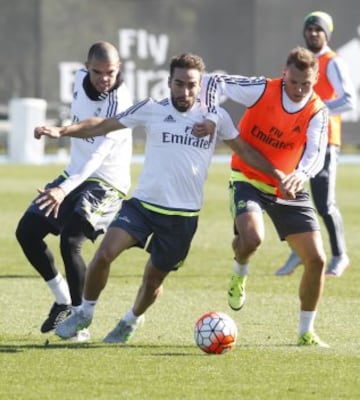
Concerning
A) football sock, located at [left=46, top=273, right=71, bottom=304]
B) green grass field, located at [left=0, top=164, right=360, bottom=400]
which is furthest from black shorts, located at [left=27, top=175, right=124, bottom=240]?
green grass field, located at [left=0, top=164, right=360, bottom=400]

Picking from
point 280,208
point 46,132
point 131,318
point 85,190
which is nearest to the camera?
point 46,132

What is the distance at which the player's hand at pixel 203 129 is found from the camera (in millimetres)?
9023

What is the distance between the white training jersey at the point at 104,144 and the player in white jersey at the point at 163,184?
0.56 metres

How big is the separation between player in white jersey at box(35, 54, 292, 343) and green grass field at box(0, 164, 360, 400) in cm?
59

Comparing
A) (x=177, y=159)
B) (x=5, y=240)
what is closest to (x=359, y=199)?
(x=5, y=240)

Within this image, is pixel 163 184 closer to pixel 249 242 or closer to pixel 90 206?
pixel 90 206

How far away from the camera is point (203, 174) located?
9250 mm

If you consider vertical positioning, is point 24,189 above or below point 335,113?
below

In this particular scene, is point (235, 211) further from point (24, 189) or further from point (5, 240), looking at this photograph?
point (24, 189)

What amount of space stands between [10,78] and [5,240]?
14.8 metres

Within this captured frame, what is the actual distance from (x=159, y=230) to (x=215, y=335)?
823 mm

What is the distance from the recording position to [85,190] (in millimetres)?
9961

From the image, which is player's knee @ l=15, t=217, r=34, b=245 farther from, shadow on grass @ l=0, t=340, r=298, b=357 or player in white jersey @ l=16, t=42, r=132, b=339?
shadow on grass @ l=0, t=340, r=298, b=357

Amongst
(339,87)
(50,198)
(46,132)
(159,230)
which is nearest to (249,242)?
(159,230)
